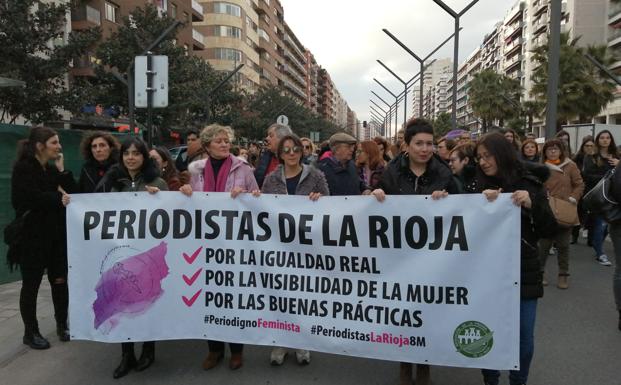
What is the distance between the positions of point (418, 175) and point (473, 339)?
3.83ft

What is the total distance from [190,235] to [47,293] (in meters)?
3.32

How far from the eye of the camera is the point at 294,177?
415 centimetres

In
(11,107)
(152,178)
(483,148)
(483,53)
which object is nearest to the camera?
(483,148)

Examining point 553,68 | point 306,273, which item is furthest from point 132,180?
point 553,68

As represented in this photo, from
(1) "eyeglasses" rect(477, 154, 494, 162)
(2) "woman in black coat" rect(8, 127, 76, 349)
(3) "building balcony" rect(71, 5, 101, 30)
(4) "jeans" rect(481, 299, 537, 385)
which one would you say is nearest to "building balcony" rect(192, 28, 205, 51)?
(3) "building balcony" rect(71, 5, 101, 30)

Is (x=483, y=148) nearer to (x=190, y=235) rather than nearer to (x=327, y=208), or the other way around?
(x=327, y=208)

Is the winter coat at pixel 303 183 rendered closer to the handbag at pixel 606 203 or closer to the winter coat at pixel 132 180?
the winter coat at pixel 132 180

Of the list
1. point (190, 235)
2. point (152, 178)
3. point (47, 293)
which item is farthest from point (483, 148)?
point (47, 293)

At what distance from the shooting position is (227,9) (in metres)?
64.8

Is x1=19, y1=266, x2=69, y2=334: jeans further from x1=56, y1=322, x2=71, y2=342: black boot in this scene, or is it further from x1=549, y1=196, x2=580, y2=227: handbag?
x1=549, y1=196, x2=580, y2=227: handbag

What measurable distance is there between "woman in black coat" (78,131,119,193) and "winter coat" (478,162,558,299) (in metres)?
3.47

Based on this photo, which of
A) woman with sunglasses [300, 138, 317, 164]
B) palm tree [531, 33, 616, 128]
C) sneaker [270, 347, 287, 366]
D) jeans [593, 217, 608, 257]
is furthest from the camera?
palm tree [531, 33, 616, 128]

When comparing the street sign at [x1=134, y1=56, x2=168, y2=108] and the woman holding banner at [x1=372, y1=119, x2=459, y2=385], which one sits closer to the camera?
the woman holding banner at [x1=372, y1=119, x2=459, y2=385]

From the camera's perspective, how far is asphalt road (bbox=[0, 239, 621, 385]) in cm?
377
